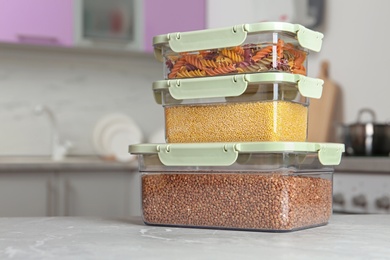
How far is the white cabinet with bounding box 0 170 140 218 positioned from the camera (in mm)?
3197

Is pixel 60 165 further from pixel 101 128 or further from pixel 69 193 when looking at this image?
pixel 101 128

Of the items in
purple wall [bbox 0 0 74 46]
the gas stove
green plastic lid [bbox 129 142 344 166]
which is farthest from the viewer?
purple wall [bbox 0 0 74 46]

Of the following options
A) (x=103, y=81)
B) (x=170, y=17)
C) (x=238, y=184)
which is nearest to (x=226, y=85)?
(x=238, y=184)

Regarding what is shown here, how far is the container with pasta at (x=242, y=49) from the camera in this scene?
103 centimetres

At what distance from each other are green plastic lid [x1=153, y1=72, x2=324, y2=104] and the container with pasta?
16 mm

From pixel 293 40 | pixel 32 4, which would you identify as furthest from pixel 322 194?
pixel 32 4

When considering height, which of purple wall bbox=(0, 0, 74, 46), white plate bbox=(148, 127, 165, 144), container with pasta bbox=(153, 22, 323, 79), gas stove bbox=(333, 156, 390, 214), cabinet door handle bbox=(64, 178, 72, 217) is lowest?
cabinet door handle bbox=(64, 178, 72, 217)

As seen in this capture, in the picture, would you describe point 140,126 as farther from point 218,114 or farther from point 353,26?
point 218,114

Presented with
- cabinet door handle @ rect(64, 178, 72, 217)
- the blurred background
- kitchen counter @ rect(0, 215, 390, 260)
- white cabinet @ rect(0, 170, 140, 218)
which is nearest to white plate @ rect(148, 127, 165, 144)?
the blurred background

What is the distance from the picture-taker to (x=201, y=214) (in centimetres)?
103

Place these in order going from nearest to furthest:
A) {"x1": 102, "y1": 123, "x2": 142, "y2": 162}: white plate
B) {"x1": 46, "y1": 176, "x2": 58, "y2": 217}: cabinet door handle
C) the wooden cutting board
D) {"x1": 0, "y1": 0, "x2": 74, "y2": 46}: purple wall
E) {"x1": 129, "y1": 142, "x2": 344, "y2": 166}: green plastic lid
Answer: {"x1": 129, "y1": 142, "x2": 344, "y2": 166}: green plastic lid → the wooden cutting board → {"x1": 46, "y1": 176, "x2": 58, "y2": 217}: cabinet door handle → {"x1": 0, "y1": 0, "x2": 74, "y2": 46}: purple wall → {"x1": 102, "y1": 123, "x2": 142, "y2": 162}: white plate

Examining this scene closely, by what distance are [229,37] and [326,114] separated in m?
2.18

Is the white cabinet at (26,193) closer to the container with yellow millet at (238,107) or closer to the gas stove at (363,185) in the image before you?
the gas stove at (363,185)

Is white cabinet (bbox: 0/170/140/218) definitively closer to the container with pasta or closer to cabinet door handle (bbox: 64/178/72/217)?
cabinet door handle (bbox: 64/178/72/217)
